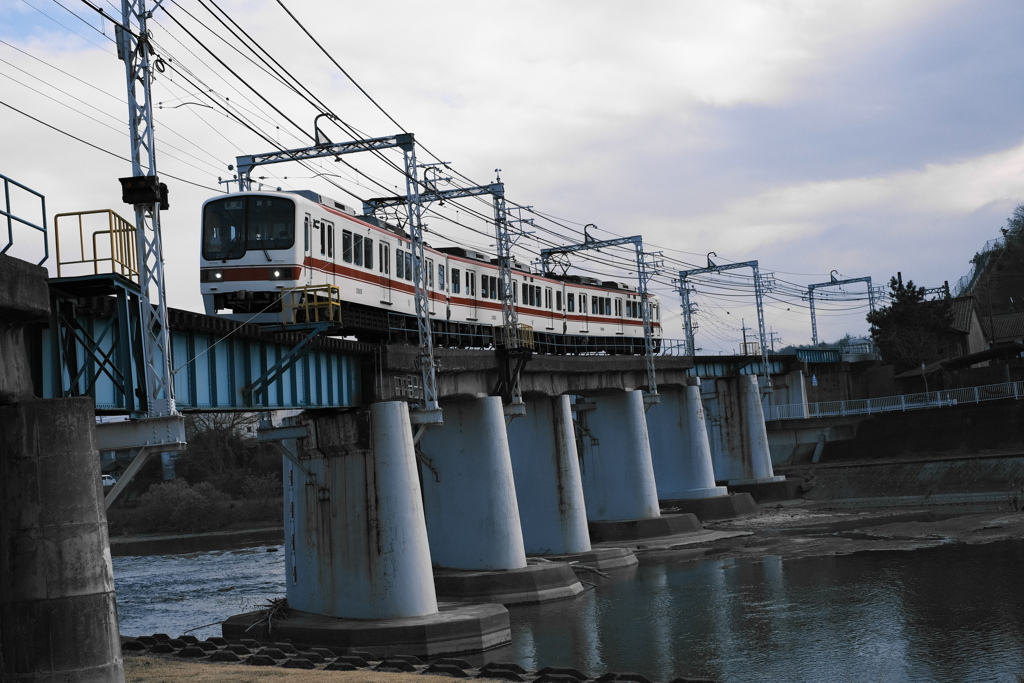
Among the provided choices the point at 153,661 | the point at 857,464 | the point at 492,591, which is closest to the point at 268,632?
the point at 153,661

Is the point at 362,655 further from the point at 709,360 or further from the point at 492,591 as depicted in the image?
the point at 709,360

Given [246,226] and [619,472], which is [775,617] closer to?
[246,226]

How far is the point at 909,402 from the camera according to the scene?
228ft

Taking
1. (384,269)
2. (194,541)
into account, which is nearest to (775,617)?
(384,269)

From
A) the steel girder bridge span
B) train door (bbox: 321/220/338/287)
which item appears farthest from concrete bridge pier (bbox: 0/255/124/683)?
train door (bbox: 321/220/338/287)

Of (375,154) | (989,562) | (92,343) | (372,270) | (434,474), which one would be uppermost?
(375,154)

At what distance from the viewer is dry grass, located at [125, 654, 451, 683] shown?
16.3 metres

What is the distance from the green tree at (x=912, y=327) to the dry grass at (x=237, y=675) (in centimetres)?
7282

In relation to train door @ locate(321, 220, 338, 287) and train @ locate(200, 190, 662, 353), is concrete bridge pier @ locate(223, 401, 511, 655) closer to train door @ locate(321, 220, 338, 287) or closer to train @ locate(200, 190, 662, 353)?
train @ locate(200, 190, 662, 353)

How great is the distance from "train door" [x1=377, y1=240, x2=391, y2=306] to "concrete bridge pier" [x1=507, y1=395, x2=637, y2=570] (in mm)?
9539

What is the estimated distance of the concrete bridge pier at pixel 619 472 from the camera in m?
43.4

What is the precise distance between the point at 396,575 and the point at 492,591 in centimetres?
574

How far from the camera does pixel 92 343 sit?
1580cm

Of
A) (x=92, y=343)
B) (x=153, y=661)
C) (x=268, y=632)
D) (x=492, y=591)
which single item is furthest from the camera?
(x=492, y=591)
